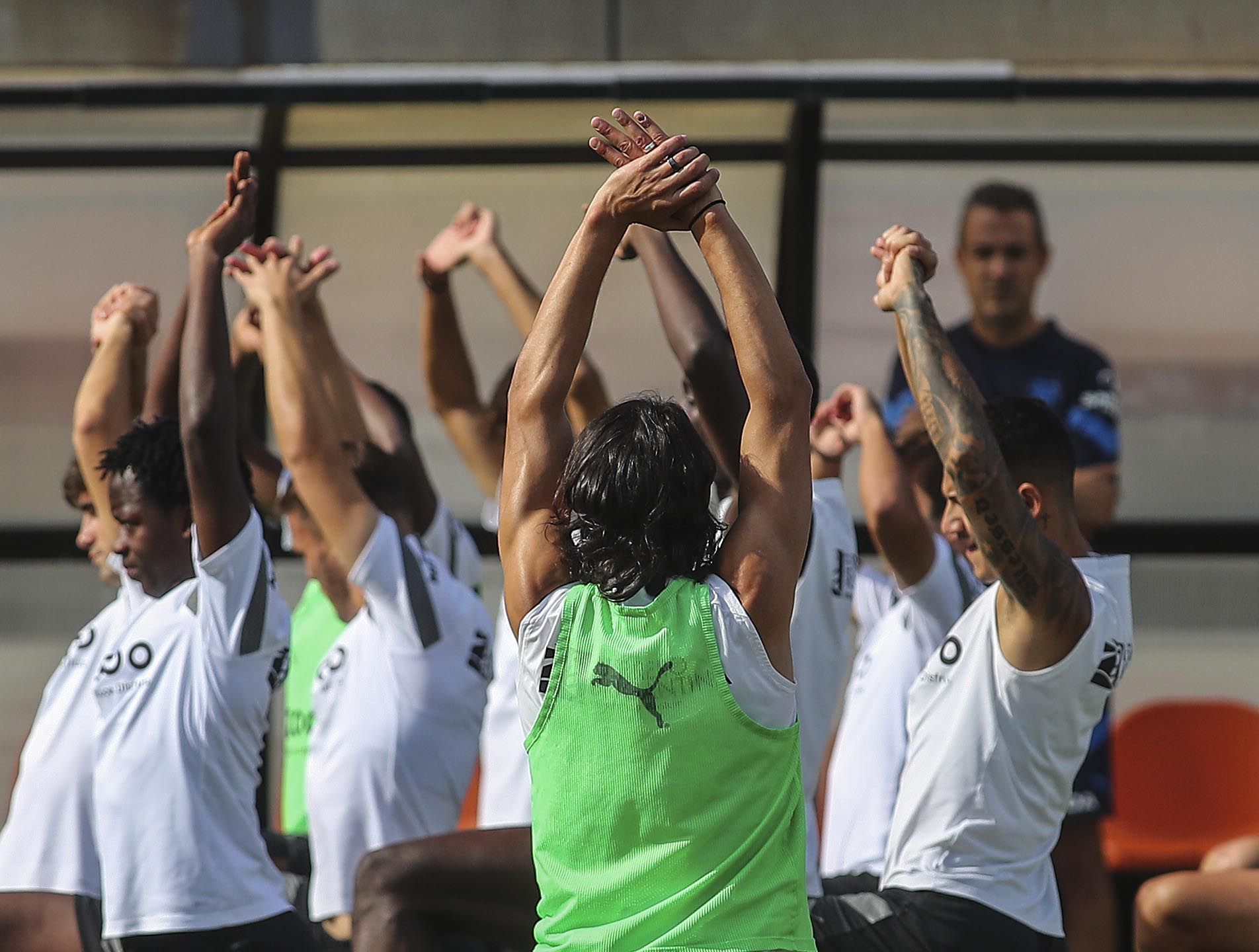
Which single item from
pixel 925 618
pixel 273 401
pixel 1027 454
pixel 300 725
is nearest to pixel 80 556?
pixel 300 725

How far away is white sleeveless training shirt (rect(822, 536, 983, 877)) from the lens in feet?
13.5

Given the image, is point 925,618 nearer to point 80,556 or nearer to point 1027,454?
point 1027,454

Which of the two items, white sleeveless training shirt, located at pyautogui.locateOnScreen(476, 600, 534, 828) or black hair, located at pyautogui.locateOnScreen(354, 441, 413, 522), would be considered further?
black hair, located at pyautogui.locateOnScreen(354, 441, 413, 522)

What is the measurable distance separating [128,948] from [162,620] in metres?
0.73

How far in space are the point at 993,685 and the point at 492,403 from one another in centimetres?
227

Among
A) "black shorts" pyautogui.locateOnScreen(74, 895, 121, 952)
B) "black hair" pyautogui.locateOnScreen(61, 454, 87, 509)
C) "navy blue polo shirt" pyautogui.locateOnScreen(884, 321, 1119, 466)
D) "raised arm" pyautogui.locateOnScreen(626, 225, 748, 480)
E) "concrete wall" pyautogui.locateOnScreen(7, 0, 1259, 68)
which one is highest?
"concrete wall" pyautogui.locateOnScreen(7, 0, 1259, 68)

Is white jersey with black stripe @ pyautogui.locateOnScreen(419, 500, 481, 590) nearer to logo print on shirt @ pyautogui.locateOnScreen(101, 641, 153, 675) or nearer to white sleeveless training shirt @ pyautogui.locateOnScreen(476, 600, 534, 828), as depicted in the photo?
white sleeveless training shirt @ pyautogui.locateOnScreen(476, 600, 534, 828)

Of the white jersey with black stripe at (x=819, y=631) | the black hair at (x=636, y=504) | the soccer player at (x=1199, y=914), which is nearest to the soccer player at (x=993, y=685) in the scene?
the soccer player at (x=1199, y=914)

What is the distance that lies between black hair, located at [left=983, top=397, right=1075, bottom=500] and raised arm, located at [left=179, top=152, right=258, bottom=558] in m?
1.65

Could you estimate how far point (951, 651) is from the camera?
3193mm

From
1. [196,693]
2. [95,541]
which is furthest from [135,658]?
[95,541]

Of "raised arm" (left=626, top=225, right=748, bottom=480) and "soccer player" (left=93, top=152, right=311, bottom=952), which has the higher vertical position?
"raised arm" (left=626, top=225, right=748, bottom=480)

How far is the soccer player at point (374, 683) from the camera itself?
13.0 ft

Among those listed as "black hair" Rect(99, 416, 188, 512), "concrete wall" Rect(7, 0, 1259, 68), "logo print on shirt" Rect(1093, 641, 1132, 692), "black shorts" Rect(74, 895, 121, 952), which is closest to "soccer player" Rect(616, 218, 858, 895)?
"logo print on shirt" Rect(1093, 641, 1132, 692)
